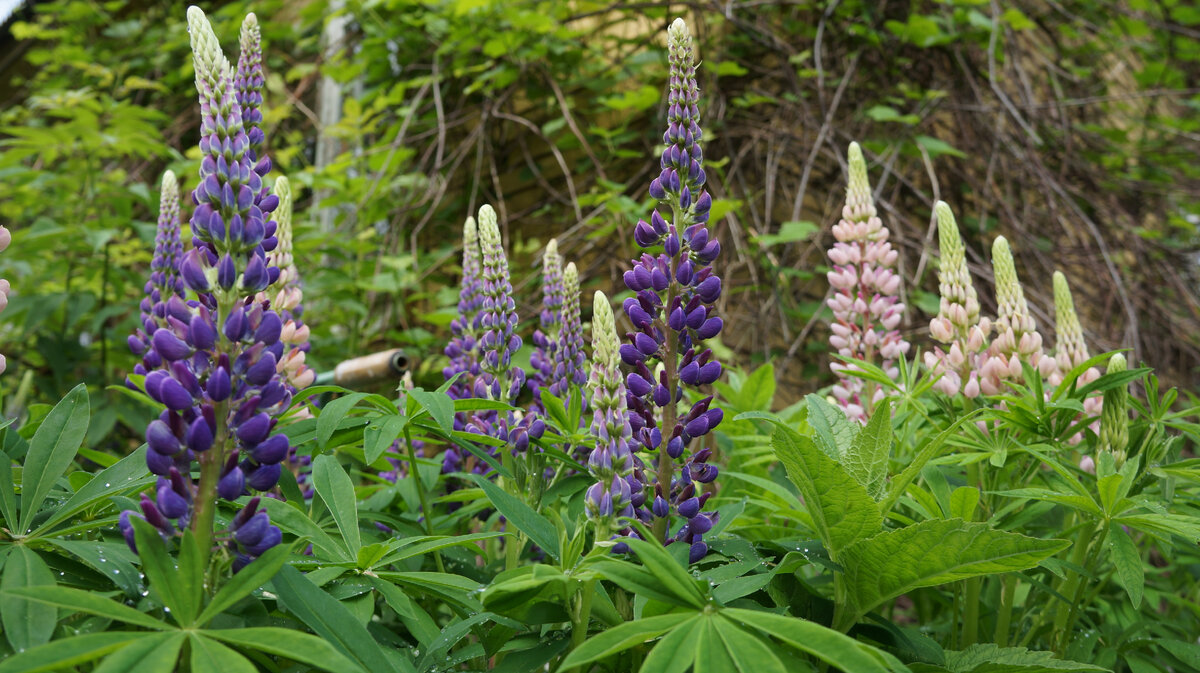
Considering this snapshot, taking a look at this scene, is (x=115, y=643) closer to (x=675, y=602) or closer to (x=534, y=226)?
(x=675, y=602)

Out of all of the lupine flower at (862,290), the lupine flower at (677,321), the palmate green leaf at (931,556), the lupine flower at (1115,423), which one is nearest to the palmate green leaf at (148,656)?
the lupine flower at (677,321)

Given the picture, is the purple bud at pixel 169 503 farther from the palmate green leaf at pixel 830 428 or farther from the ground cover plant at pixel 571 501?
the palmate green leaf at pixel 830 428

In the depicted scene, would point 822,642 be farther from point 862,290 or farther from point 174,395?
point 862,290

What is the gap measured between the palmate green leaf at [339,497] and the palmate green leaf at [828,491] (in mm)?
617

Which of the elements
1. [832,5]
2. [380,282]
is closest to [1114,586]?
[380,282]

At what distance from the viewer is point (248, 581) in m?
0.87

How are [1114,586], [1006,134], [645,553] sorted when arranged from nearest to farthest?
[645,553] → [1114,586] → [1006,134]

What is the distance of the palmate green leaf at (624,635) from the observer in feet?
2.84

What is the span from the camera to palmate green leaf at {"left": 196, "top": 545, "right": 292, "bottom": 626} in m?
0.85

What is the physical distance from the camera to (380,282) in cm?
456

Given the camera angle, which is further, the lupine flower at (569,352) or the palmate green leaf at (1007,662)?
the lupine flower at (569,352)

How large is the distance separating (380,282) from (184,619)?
3.84 metres

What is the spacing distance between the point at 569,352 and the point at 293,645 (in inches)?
43.7

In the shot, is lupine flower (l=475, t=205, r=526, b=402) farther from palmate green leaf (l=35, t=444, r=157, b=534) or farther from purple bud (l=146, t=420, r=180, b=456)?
purple bud (l=146, t=420, r=180, b=456)
